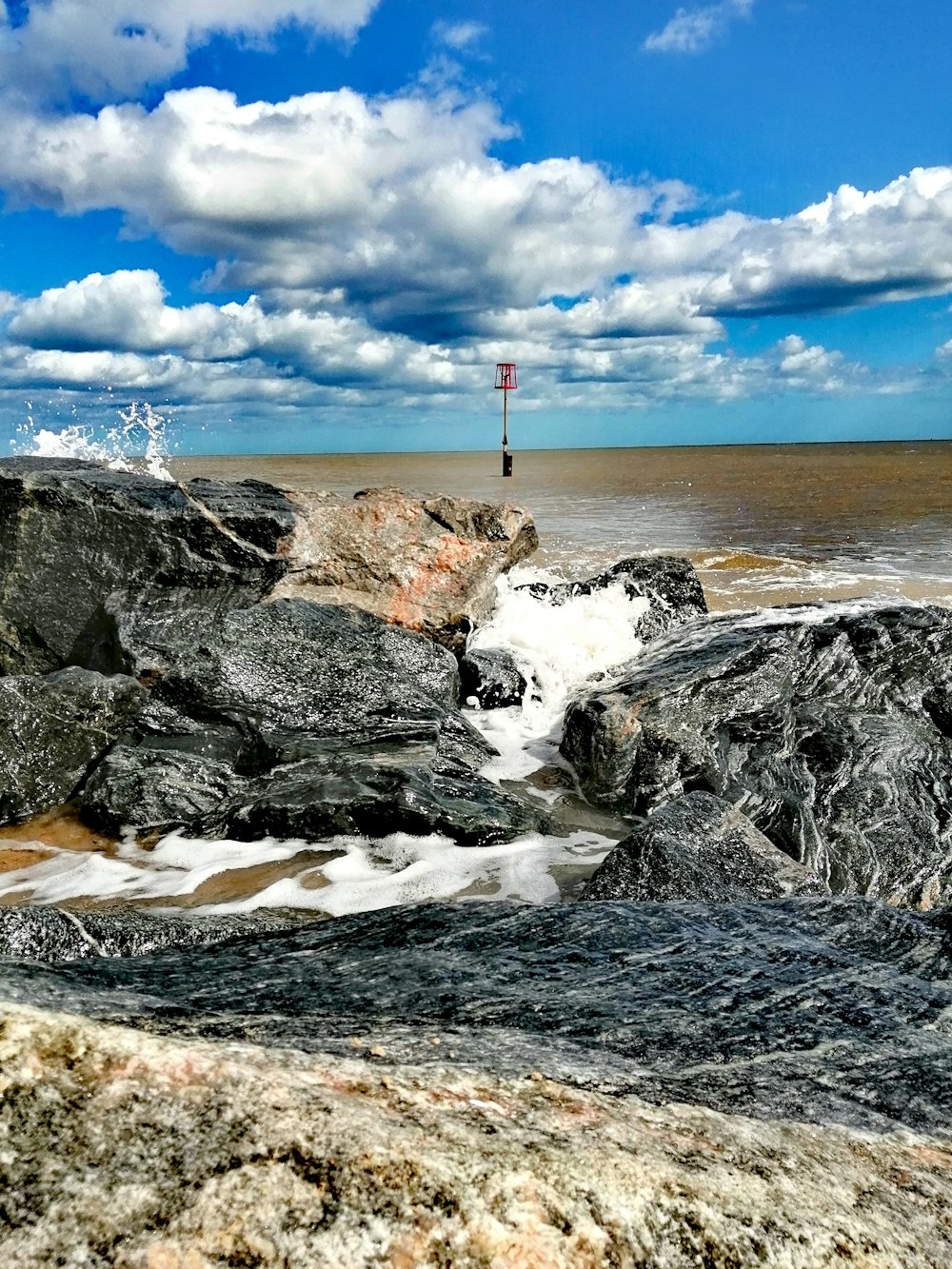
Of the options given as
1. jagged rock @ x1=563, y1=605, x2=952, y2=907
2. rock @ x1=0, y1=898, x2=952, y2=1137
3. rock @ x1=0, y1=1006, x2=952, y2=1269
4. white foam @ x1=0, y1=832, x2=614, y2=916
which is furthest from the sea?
rock @ x1=0, y1=1006, x2=952, y2=1269

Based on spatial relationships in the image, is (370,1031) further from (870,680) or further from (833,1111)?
(870,680)

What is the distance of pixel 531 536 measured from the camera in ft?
35.8

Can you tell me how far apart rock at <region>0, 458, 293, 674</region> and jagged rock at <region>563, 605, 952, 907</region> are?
3.36 meters

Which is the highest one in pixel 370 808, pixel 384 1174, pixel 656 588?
pixel 656 588

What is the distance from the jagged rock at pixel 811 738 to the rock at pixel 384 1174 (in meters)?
3.62

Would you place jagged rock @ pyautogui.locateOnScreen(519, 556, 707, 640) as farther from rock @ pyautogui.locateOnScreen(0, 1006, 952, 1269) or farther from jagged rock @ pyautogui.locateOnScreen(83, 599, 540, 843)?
rock @ pyautogui.locateOnScreen(0, 1006, 952, 1269)

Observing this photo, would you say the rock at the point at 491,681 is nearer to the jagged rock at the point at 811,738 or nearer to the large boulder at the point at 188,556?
the large boulder at the point at 188,556

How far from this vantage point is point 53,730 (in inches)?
230

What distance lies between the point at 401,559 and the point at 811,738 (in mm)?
4498

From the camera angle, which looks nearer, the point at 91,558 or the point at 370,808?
the point at 370,808

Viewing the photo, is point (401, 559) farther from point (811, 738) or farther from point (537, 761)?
point (811, 738)

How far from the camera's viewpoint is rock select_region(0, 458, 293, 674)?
23.7 feet

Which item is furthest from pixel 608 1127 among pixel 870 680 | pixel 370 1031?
pixel 870 680

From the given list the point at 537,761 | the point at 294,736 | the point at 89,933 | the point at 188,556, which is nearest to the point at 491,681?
the point at 537,761
